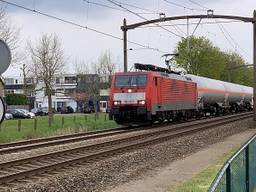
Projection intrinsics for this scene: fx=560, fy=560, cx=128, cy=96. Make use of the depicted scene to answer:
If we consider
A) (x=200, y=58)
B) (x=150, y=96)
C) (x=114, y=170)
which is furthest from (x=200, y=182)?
(x=200, y=58)

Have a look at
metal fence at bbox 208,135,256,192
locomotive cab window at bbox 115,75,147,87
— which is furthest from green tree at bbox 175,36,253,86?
metal fence at bbox 208,135,256,192

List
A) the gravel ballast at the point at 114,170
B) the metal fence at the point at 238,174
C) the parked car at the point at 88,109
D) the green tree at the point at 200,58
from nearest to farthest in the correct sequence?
1. the metal fence at the point at 238,174
2. the gravel ballast at the point at 114,170
3. the green tree at the point at 200,58
4. the parked car at the point at 88,109

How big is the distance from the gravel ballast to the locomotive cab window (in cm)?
944

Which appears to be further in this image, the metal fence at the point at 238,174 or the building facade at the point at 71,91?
the building facade at the point at 71,91

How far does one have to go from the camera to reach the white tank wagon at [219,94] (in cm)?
4644

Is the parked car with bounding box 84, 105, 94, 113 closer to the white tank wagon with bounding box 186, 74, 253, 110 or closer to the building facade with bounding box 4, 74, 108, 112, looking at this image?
the building facade with bounding box 4, 74, 108, 112

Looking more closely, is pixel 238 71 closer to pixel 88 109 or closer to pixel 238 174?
pixel 88 109

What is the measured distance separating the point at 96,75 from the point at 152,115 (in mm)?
58400

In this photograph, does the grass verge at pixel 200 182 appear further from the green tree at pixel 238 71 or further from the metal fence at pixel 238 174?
the green tree at pixel 238 71

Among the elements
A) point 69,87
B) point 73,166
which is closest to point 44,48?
point 73,166

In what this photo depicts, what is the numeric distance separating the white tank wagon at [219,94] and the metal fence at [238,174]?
3335 cm

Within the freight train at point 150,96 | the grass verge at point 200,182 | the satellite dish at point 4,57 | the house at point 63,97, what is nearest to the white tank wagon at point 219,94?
the freight train at point 150,96

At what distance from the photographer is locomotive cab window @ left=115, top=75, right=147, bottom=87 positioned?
104 ft

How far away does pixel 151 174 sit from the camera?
14195 millimetres
